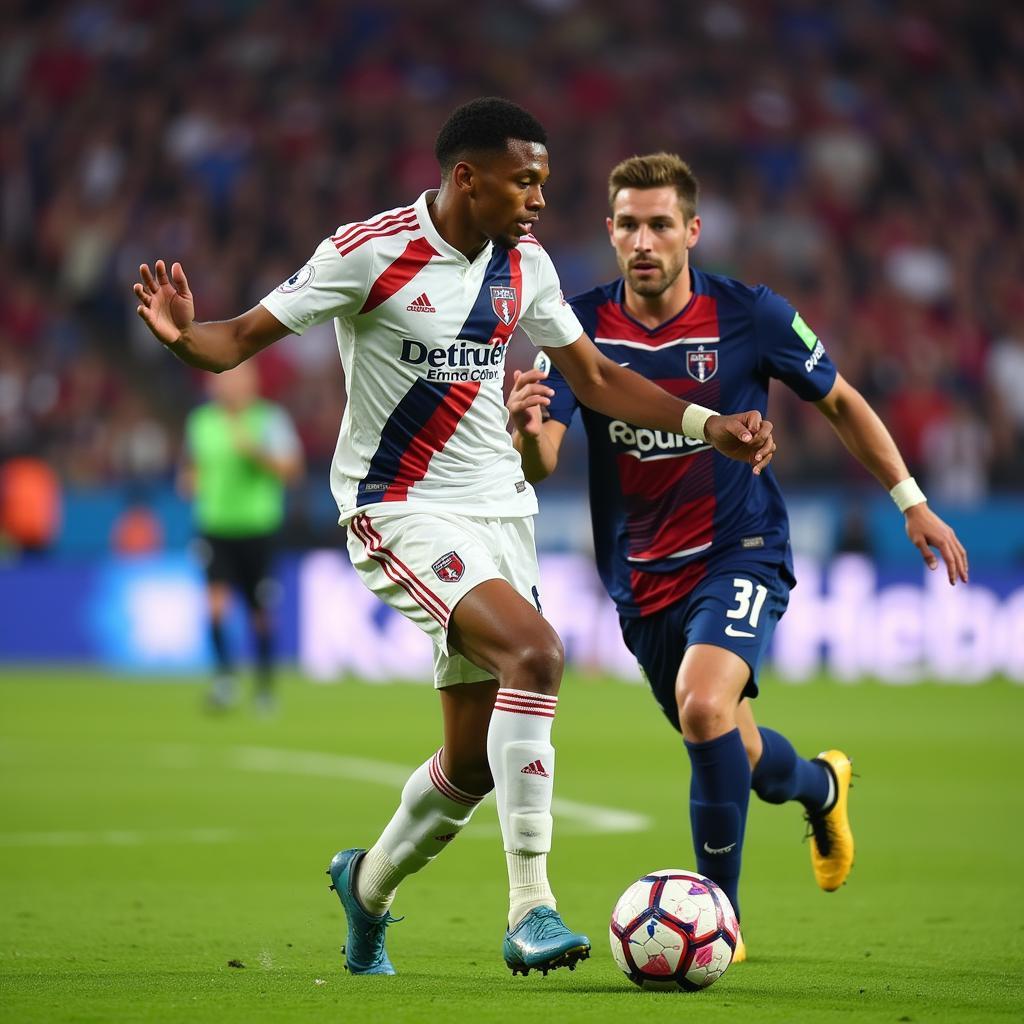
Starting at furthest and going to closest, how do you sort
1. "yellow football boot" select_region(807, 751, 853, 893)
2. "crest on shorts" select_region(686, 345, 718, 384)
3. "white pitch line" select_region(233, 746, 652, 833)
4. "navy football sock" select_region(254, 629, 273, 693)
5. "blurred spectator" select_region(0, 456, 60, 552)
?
1. "blurred spectator" select_region(0, 456, 60, 552)
2. "navy football sock" select_region(254, 629, 273, 693)
3. "white pitch line" select_region(233, 746, 652, 833)
4. "yellow football boot" select_region(807, 751, 853, 893)
5. "crest on shorts" select_region(686, 345, 718, 384)

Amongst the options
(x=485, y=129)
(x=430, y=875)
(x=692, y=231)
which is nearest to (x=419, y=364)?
(x=485, y=129)

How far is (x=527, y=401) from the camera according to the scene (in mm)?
5457

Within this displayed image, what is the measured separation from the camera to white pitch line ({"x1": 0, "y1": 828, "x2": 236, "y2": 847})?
27.4 ft

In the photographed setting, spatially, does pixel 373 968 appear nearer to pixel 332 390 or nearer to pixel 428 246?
pixel 428 246

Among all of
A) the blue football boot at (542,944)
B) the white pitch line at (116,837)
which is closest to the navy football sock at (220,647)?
the white pitch line at (116,837)

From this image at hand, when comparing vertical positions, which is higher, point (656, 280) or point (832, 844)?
point (656, 280)

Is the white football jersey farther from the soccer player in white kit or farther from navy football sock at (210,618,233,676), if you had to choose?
navy football sock at (210,618,233,676)

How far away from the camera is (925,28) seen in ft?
83.0

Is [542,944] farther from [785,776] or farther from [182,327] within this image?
[785,776]

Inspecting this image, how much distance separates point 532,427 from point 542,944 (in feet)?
5.15

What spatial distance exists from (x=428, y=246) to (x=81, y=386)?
17.1 m

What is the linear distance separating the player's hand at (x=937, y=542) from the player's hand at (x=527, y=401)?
120 cm

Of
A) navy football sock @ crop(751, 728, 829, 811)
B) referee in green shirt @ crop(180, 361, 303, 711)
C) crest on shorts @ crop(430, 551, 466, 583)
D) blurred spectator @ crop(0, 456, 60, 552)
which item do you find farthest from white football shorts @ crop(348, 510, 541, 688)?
blurred spectator @ crop(0, 456, 60, 552)

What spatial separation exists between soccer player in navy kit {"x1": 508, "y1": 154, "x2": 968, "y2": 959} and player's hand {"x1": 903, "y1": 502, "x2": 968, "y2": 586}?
0.08 metres
